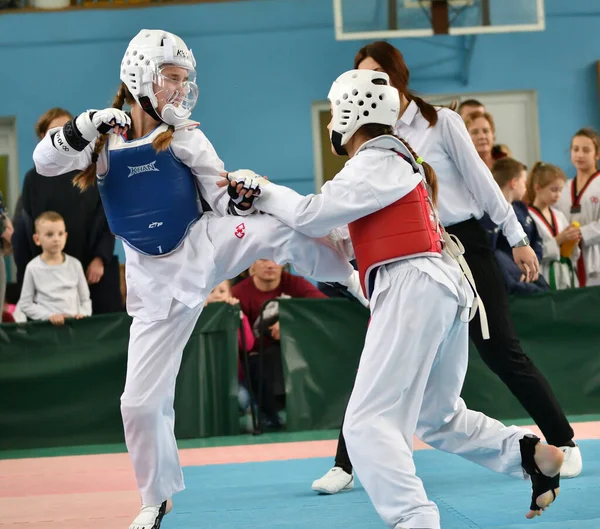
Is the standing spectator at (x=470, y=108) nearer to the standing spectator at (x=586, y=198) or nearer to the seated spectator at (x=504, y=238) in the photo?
the seated spectator at (x=504, y=238)

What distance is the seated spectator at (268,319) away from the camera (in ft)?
22.2

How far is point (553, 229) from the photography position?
6.91 m

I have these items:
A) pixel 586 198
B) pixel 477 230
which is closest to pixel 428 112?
pixel 477 230

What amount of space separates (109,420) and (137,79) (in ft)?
12.1

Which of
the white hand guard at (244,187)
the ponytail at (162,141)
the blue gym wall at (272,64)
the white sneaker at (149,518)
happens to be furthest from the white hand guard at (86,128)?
the blue gym wall at (272,64)

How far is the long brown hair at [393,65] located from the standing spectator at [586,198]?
3153mm

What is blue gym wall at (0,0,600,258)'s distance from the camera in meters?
11.2

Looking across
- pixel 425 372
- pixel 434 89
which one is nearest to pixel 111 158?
pixel 425 372

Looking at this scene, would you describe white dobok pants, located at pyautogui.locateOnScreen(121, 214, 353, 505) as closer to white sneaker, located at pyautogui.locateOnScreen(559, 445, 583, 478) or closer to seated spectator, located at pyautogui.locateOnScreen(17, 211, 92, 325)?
white sneaker, located at pyautogui.locateOnScreen(559, 445, 583, 478)

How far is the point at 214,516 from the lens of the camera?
3979 mm

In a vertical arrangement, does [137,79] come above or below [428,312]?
above

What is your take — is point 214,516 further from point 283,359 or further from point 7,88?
point 7,88

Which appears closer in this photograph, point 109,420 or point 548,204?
point 109,420

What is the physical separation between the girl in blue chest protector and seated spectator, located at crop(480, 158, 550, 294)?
296cm
